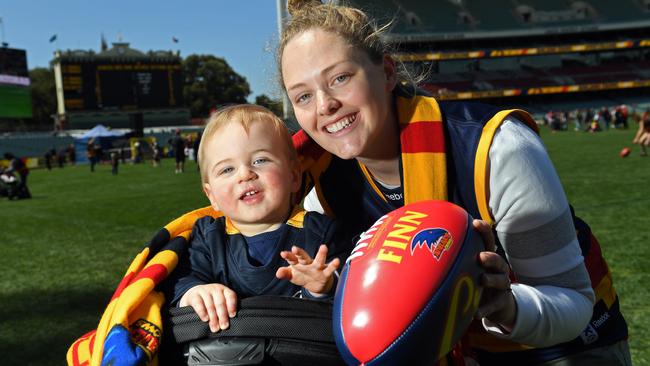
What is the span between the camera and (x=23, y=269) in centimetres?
619

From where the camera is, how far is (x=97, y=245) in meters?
7.25

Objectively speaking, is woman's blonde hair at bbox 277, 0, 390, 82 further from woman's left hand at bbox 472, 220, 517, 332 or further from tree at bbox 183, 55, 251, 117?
tree at bbox 183, 55, 251, 117

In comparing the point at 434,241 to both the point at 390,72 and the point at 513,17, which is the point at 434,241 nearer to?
the point at 390,72

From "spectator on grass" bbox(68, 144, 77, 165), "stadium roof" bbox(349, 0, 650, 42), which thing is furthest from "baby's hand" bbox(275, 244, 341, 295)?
"stadium roof" bbox(349, 0, 650, 42)

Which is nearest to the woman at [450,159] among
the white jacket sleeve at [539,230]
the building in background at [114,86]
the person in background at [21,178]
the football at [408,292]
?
the white jacket sleeve at [539,230]

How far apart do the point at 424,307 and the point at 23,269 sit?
6017 mm

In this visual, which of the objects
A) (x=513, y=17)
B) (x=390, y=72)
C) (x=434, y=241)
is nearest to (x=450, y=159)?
(x=390, y=72)

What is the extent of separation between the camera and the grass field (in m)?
3.97

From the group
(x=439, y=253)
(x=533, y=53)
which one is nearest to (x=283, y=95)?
(x=439, y=253)

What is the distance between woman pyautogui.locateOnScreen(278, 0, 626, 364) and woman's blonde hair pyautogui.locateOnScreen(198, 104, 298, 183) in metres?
A: 0.09

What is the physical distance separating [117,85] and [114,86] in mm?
253

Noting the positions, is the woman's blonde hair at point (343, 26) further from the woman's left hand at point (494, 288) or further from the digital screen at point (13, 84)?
the digital screen at point (13, 84)

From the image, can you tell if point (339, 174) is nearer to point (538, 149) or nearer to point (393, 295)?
point (538, 149)

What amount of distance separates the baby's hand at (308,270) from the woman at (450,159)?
0.39 m
